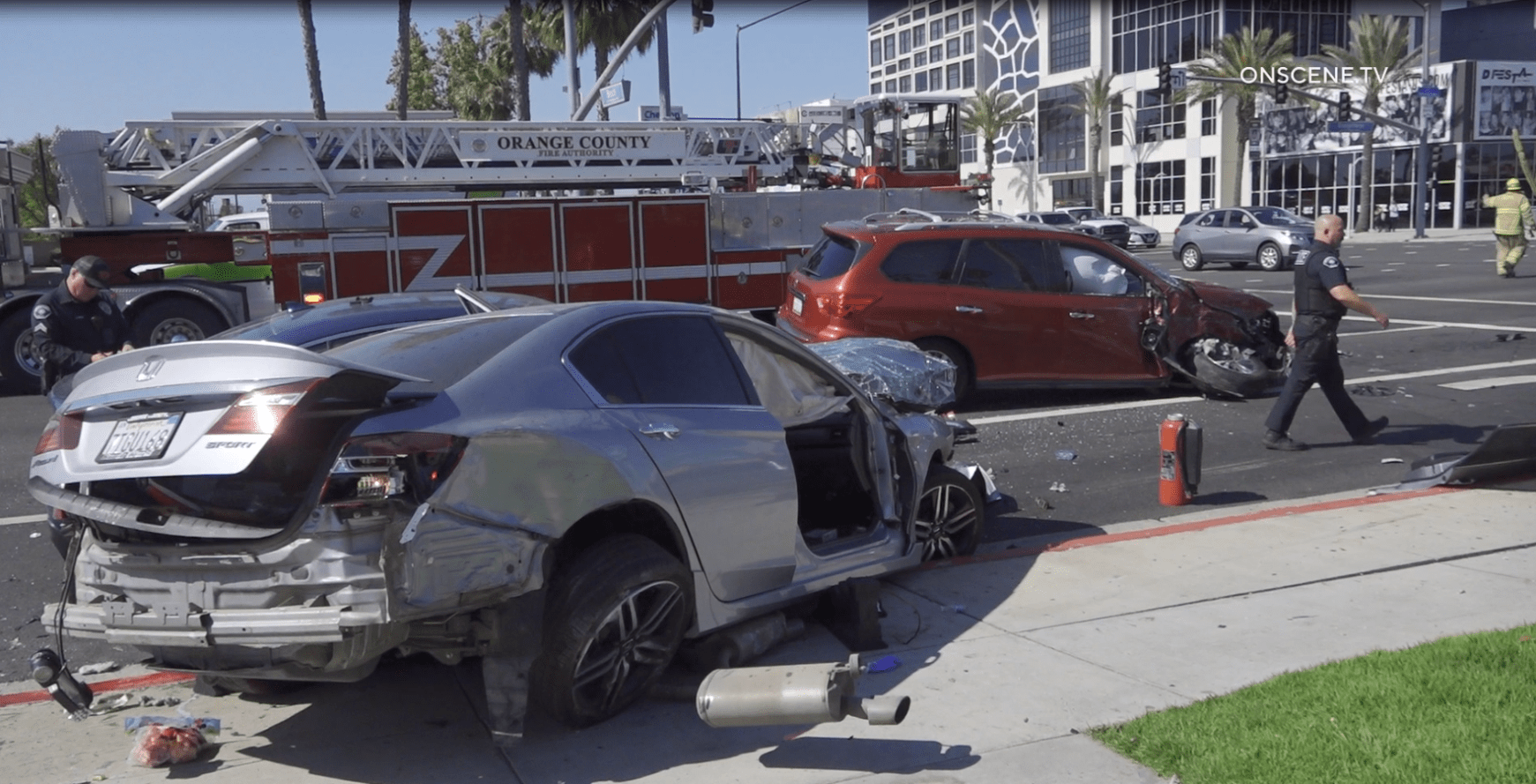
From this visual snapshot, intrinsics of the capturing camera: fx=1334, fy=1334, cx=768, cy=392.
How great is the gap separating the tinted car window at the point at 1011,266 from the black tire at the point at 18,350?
34.6ft

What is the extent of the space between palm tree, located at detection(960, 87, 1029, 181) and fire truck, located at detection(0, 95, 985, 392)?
53934mm

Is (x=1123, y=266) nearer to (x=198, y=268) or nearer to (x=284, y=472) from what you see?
(x=284, y=472)

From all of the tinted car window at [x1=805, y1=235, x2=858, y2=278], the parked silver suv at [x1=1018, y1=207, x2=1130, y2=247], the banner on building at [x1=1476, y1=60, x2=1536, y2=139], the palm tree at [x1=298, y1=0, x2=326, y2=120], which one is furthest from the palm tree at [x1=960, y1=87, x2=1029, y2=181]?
the tinted car window at [x1=805, y1=235, x2=858, y2=278]

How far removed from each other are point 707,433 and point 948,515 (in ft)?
7.77

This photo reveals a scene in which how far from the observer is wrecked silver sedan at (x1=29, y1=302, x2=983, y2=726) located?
409cm

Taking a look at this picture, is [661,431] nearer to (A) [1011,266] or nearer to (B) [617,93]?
(A) [1011,266]

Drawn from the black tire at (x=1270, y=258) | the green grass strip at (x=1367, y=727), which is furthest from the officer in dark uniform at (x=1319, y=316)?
the black tire at (x=1270, y=258)

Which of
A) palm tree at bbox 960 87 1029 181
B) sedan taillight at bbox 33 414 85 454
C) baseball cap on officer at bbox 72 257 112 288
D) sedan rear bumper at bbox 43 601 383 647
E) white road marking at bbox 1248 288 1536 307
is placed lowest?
white road marking at bbox 1248 288 1536 307

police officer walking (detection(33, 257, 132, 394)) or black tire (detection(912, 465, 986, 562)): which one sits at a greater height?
police officer walking (detection(33, 257, 132, 394))

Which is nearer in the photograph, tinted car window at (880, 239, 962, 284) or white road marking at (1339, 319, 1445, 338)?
tinted car window at (880, 239, 962, 284)

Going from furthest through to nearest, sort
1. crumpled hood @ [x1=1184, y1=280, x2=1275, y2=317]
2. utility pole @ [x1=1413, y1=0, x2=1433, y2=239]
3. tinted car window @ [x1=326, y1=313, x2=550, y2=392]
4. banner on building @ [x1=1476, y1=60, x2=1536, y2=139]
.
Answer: banner on building @ [x1=1476, y1=60, x2=1536, y2=139], utility pole @ [x1=1413, y1=0, x2=1433, y2=239], crumpled hood @ [x1=1184, y1=280, x2=1275, y2=317], tinted car window @ [x1=326, y1=313, x2=550, y2=392]

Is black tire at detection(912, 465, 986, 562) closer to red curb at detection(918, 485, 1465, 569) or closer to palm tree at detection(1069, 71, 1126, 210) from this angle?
red curb at detection(918, 485, 1465, 569)

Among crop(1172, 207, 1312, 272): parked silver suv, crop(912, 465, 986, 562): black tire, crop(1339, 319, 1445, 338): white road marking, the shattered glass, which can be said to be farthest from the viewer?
crop(1172, 207, 1312, 272): parked silver suv

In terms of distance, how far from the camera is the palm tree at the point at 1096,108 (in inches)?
2643
